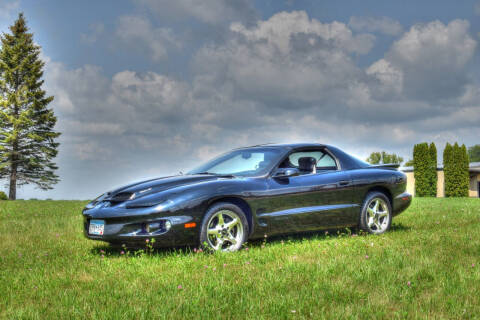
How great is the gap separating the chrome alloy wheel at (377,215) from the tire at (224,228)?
270cm

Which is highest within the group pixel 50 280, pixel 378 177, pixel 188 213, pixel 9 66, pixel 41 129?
pixel 9 66

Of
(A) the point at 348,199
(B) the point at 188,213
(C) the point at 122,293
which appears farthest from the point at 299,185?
(C) the point at 122,293

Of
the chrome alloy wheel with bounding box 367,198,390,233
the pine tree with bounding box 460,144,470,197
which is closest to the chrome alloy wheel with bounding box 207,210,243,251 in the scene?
the chrome alloy wheel with bounding box 367,198,390,233

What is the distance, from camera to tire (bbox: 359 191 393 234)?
7.73m

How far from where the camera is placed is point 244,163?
7246 mm

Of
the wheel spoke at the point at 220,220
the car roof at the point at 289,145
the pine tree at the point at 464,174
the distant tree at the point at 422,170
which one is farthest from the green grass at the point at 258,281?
the pine tree at the point at 464,174

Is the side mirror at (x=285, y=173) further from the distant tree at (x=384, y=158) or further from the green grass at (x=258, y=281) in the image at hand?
the distant tree at (x=384, y=158)

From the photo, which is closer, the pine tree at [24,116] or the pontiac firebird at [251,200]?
the pontiac firebird at [251,200]

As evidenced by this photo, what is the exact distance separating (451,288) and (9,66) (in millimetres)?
43757

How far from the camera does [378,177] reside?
8.00 meters

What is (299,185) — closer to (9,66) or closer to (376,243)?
(376,243)

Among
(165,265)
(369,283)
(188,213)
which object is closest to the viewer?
(369,283)

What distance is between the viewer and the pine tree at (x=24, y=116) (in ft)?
128

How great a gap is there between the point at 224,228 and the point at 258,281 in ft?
5.59
